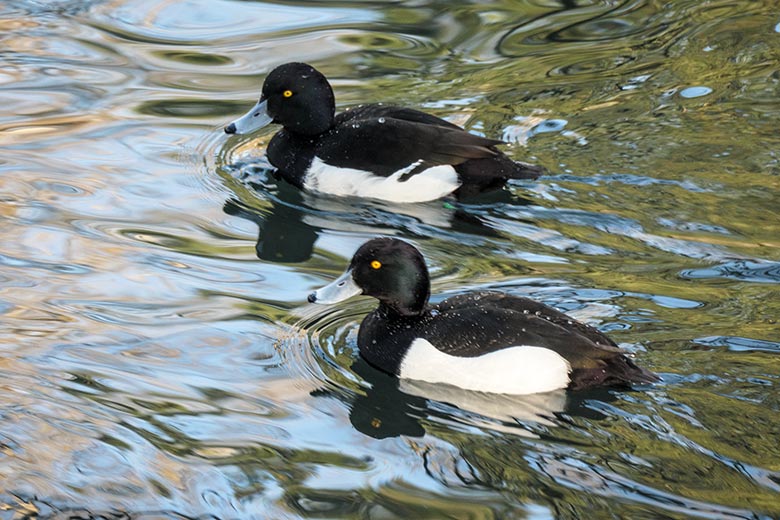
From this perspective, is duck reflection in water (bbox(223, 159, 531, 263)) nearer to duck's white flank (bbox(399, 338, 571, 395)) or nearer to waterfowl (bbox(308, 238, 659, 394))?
waterfowl (bbox(308, 238, 659, 394))

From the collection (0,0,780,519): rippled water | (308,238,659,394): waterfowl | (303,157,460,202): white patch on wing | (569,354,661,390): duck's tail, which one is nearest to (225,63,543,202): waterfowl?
(303,157,460,202): white patch on wing

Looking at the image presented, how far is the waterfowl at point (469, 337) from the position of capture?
6227mm

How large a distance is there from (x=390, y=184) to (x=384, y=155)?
21 cm

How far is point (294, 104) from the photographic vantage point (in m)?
9.36

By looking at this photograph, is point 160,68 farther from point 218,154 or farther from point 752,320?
point 752,320

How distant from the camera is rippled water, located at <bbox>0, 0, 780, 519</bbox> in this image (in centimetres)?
561

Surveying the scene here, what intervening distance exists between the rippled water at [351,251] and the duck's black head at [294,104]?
14.2 inches

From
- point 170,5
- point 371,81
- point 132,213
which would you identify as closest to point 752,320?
point 132,213

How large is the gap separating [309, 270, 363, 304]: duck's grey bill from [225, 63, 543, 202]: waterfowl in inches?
80.7

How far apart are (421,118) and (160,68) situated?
133 inches

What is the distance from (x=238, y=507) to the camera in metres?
5.40

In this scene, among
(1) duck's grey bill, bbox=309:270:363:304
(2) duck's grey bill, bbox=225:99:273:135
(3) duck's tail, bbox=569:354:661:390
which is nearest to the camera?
(3) duck's tail, bbox=569:354:661:390

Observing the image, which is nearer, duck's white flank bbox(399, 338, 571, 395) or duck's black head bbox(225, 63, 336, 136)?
duck's white flank bbox(399, 338, 571, 395)

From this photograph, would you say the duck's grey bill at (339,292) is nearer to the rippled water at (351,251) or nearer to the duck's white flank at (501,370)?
the rippled water at (351,251)
